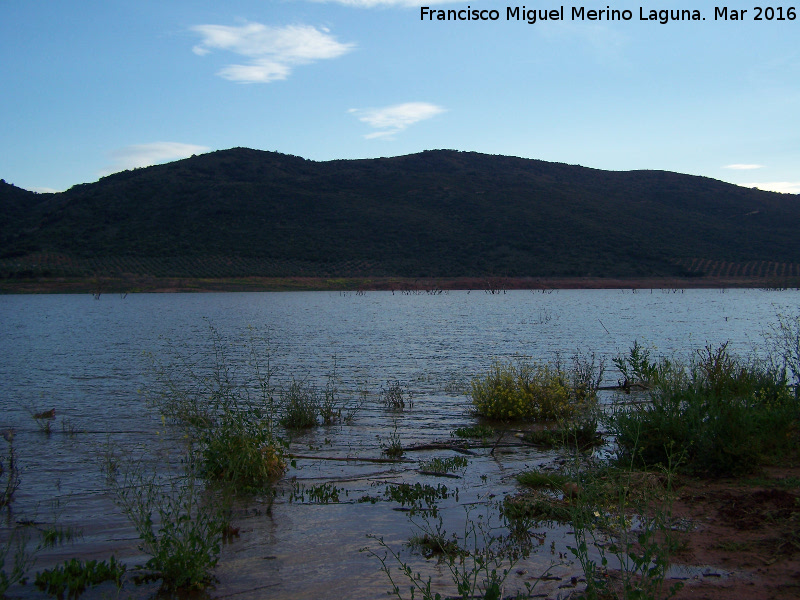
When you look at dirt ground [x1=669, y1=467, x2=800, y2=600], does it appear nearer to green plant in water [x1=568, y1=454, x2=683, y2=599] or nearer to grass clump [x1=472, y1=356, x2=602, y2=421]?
green plant in water [x1=568, y1=454, x2=683, y2=599]

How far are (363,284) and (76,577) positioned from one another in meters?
59.2

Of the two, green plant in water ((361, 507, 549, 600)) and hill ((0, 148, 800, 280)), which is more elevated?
hill ((0, 148, 800, 280))

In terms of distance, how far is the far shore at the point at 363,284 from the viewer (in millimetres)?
59656

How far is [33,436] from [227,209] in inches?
2912

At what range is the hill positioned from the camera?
221 ft

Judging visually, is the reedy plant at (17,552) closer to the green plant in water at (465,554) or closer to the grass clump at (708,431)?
the green plant in water at (465,554)

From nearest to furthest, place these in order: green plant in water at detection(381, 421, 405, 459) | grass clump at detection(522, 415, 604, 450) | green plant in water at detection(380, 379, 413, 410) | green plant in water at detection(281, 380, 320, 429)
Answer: green plant in water at detection(381, 421, 405, 459), grass clump at detection(522, 415, 604, 450), green plant in water at detection(281, 380, 320, 429), green plant in water at detection(380, 379, 413, 410)

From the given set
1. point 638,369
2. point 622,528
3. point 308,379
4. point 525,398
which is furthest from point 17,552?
point 308,379

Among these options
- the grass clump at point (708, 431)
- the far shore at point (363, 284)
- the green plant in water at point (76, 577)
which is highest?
the far shore at point (363, 284)

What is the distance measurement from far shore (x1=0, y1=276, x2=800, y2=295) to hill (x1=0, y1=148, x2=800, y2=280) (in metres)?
1.22

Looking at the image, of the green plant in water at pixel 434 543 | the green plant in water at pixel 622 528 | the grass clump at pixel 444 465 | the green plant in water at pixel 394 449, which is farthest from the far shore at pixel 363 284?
the green plant in water at pixel 434 543

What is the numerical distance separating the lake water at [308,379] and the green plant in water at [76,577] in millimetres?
114

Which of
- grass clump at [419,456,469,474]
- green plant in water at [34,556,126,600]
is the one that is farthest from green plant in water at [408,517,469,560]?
green plant in water at [34,556,126,600]

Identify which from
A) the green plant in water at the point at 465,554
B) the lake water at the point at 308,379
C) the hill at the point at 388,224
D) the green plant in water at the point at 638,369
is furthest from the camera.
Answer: the hill at the point at 388,224
